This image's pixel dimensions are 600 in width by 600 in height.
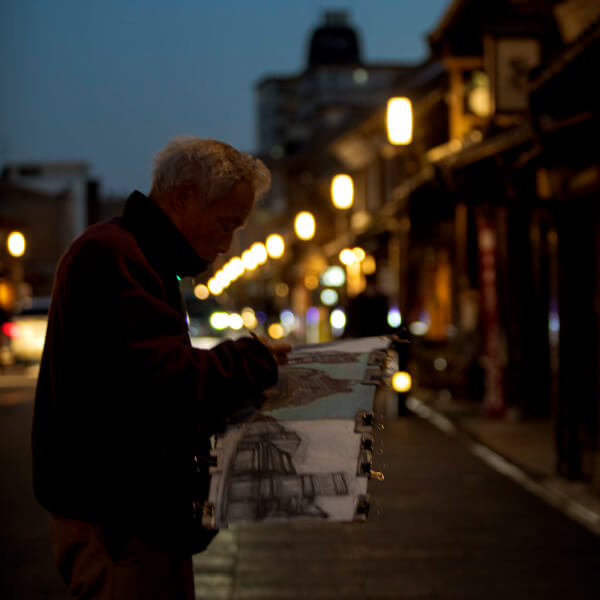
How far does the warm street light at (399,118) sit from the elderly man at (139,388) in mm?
13716

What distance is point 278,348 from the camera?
2.77 meters

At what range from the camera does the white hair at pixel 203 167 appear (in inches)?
108

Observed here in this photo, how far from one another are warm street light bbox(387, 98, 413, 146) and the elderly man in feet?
45.0

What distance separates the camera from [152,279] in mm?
2682

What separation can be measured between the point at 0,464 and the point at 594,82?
8.02 m

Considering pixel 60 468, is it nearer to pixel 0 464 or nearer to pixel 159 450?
pixel 159 450

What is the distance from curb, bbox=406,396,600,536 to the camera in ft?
32.1

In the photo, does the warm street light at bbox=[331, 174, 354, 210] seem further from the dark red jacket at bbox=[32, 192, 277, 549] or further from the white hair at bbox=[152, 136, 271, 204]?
the dark red jacket at bbox=[32, 192, 277, 549]

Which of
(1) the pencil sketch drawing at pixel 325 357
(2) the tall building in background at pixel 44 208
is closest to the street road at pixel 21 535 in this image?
(1) the pencil sketch drawing at pixel 325 357

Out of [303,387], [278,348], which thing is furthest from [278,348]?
[303,387]

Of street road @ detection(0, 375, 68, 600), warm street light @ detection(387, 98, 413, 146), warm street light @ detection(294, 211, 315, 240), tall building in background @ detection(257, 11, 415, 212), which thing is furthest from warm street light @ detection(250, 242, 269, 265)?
tall building in background @ detection(257, 11, 415, 212)

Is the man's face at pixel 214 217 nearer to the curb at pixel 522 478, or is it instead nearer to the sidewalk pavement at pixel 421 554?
the sidewalk pavement at pixel 421 554

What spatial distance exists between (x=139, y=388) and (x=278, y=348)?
407 mm

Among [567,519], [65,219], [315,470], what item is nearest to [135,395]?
[315,470]
